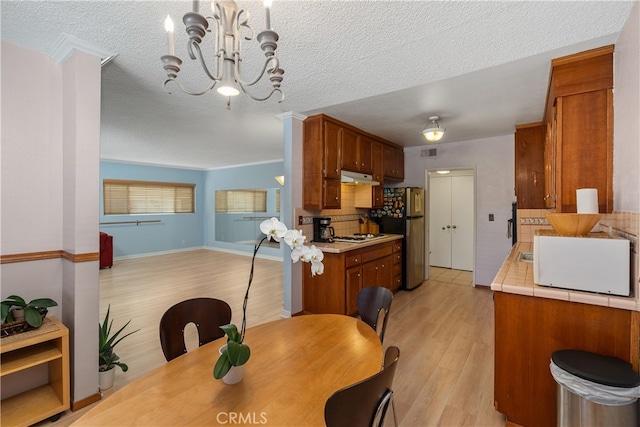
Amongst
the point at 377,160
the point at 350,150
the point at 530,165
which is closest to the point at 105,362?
the point at 350,150

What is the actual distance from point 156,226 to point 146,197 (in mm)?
815

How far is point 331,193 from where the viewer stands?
368 cm

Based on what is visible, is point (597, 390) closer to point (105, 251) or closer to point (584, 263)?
point (584, 263)

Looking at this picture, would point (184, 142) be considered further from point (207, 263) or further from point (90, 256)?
point (90, 256)

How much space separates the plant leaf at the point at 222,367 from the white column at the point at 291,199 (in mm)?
2413

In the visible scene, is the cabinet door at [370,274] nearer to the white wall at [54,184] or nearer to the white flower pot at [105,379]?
the white flower pot at [105,379]

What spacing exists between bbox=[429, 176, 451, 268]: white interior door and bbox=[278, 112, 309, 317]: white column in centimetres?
380

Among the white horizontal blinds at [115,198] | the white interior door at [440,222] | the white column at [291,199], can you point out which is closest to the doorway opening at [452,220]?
the white interior door at [440,222]

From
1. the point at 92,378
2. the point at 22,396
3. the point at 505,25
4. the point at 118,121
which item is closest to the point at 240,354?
the point at 92,378

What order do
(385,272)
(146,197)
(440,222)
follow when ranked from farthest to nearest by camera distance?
1. (146,197)
2. (440,222)
3. (385,272)

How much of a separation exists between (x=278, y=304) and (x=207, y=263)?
3.52 m

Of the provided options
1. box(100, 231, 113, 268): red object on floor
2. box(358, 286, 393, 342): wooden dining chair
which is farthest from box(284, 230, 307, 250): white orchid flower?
box(100, 231, 113, 268): red object on floor

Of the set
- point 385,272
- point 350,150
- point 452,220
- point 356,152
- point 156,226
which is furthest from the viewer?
point 156,226

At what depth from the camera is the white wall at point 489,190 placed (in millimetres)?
4477
